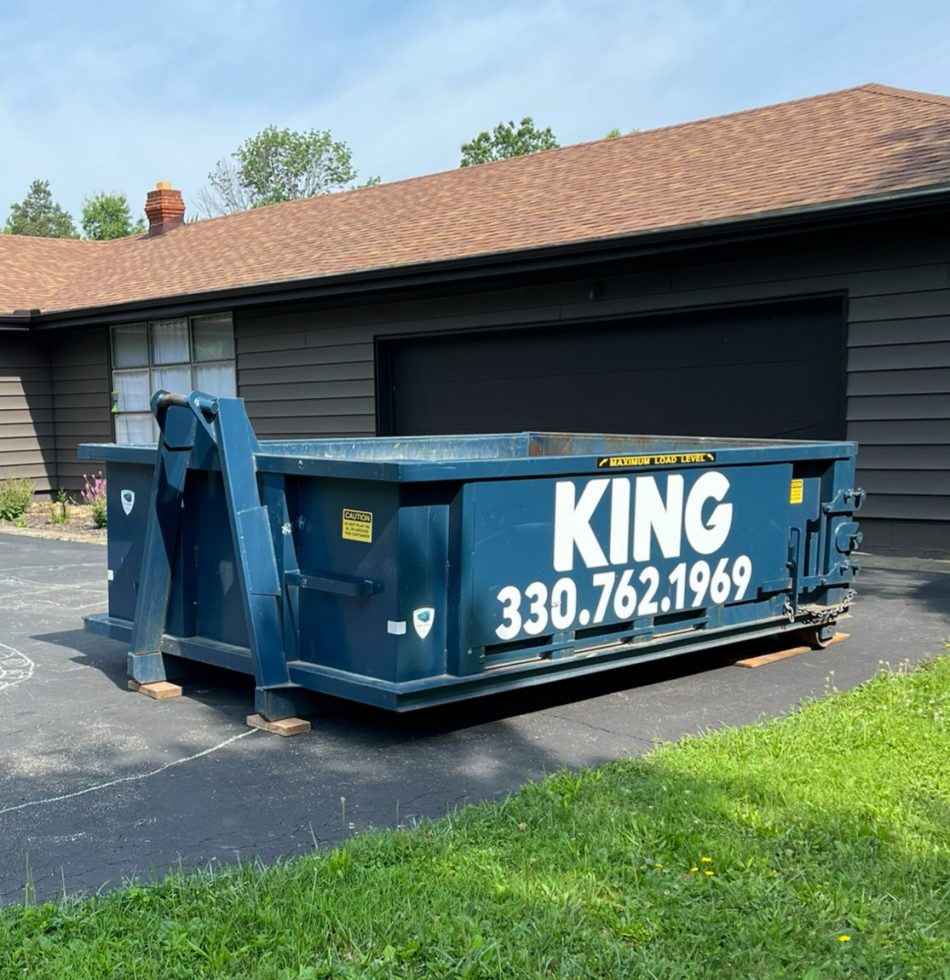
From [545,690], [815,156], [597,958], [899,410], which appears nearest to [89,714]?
[545,690]

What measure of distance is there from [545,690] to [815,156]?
750 cm

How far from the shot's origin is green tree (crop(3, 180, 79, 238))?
10425 centimetres

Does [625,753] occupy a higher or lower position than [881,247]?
lower

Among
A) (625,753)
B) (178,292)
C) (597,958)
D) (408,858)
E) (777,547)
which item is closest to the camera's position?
(597,958)

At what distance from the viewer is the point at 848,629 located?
7223 millimetres

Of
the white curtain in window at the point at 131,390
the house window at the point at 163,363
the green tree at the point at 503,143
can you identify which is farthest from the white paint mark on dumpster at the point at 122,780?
the green tree at the point at 503,143

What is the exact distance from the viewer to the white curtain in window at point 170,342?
16.1 m

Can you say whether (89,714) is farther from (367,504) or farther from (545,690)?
(545,690)

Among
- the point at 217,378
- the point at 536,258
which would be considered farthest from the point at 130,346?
the point at 536,258

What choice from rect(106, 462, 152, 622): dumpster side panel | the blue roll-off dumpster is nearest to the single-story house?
the blue roll-off dumpster

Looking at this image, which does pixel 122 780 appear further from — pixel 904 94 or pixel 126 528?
pixel 904 94

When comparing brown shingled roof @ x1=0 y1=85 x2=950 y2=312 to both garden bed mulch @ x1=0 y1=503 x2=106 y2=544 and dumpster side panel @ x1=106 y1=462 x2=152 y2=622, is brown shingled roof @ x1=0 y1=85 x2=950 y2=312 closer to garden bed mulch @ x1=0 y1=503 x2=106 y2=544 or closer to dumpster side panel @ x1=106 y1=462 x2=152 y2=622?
garden bed mulch @ x1=0 y1=503 x2=106 y2=544

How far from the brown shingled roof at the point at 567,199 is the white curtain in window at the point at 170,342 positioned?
0.57m

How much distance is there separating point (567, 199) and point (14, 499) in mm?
8829
